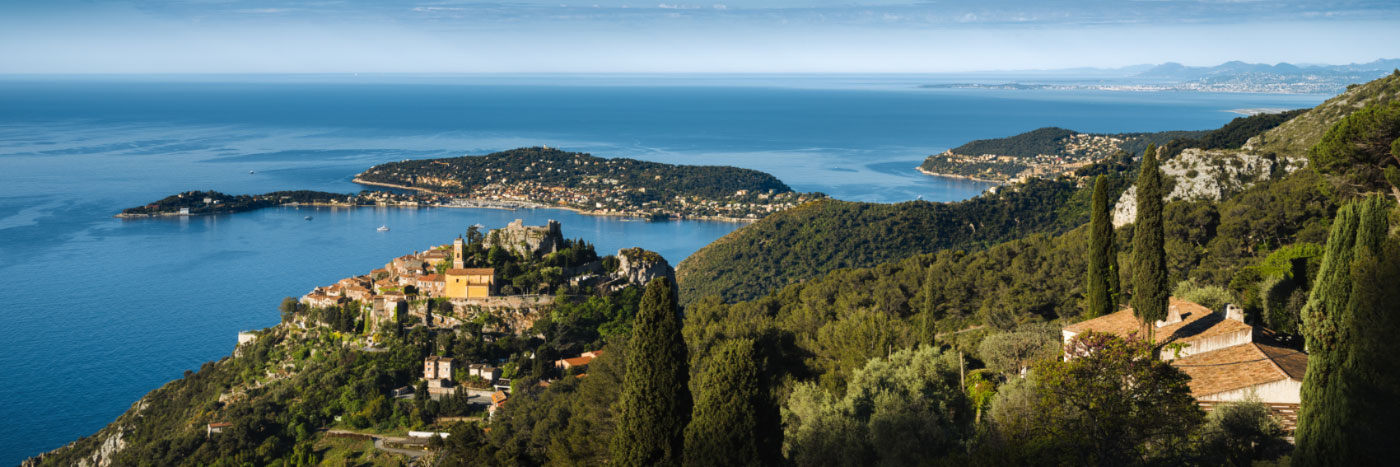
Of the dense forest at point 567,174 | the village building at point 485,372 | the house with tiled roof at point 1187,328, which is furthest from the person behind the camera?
the dense forest at point 567,174

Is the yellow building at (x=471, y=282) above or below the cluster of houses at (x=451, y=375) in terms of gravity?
above

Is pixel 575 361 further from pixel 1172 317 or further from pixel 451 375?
pixel 1172 317

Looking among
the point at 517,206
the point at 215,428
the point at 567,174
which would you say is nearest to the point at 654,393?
the point at 215,428

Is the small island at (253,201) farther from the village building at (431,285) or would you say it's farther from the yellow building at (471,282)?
the yellow building at (471,282)

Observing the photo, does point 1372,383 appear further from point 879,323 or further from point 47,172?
point 47,172

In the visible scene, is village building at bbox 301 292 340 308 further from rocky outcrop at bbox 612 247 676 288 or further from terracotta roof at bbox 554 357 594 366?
rocky outcrop at bbox 612 247 676 288

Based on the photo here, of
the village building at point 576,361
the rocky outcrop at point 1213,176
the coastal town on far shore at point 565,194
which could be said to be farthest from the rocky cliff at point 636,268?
the coastal town on far shore at point 565,194
